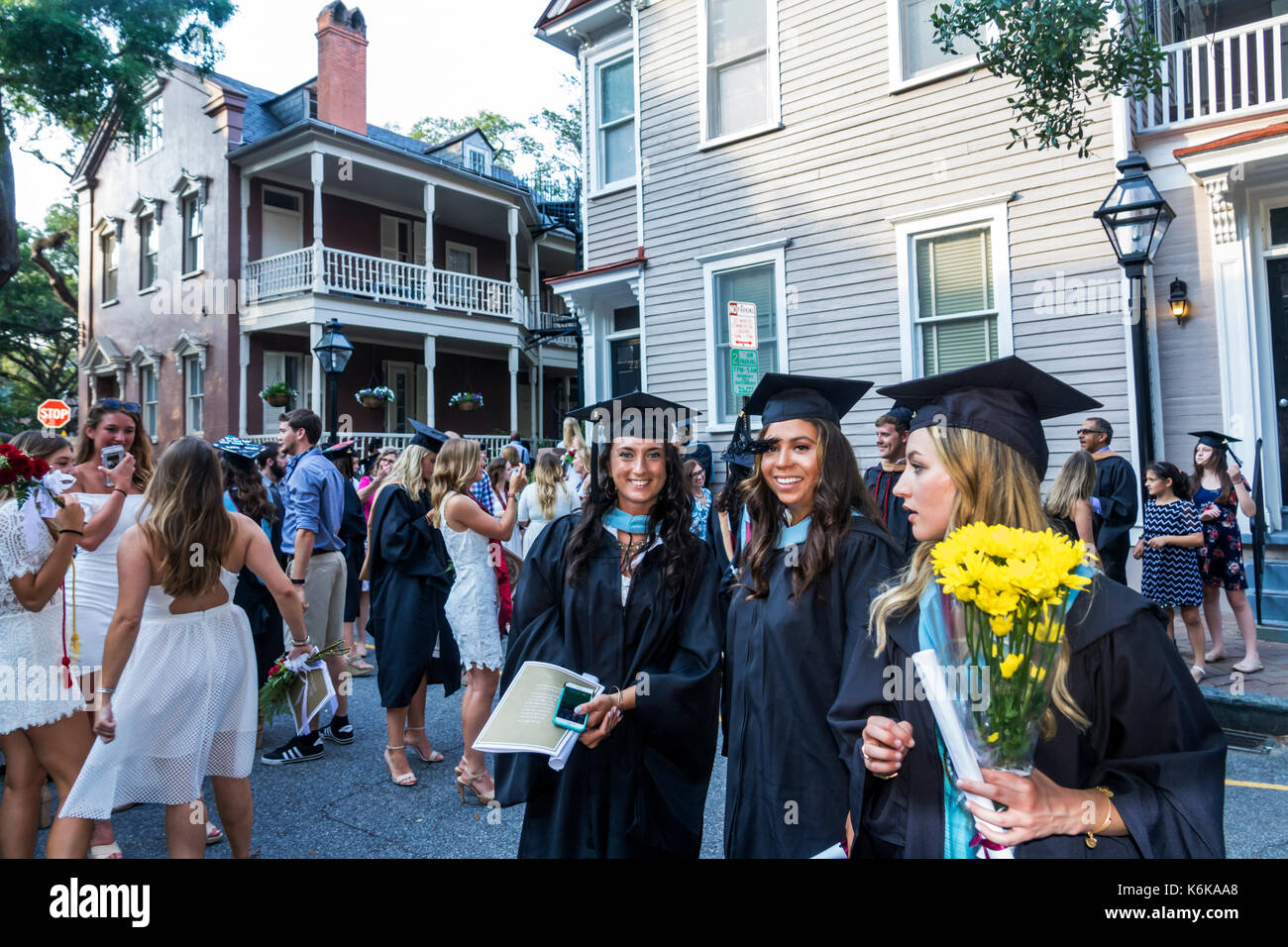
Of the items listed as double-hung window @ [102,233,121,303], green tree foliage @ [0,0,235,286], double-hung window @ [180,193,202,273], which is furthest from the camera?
double-hung window @ [102,233,121,303]

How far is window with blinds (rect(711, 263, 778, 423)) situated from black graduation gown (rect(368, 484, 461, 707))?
22.7ft

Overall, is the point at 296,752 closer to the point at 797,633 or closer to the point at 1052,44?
the point at 797,633

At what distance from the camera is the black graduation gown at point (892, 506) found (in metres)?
5.65

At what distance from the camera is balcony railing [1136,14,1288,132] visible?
8352mm

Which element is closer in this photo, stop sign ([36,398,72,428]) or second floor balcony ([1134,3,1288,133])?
second floor balcony ([1134,3,1288,133])

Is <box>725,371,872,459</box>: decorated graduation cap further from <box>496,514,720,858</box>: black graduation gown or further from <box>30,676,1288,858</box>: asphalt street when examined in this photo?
<box>30,676,1288,858</box>: asphalt street

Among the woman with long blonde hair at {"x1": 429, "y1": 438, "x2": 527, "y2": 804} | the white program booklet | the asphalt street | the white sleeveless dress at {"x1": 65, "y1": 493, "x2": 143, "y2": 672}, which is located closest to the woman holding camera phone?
the white sleeveless dress at {"x1": 65, "y1": 493, "x2": 143, "y2": 672}

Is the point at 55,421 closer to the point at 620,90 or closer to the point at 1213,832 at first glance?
the point at 620,90

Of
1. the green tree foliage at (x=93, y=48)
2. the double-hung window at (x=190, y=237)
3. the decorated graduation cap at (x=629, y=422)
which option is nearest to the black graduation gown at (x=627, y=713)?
the decorated graduation cap at (x=629, y=422)

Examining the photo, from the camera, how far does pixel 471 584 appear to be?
518cm

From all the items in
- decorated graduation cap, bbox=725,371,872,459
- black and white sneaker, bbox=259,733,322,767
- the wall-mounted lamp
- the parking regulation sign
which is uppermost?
the wall-mounted lamp

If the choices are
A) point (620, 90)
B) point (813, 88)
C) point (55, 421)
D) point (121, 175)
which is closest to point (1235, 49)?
point (813, 88)

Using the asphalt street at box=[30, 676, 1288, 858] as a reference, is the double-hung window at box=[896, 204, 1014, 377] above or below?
above

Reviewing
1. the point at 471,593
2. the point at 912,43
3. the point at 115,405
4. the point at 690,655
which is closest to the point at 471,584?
the point at 471,593
